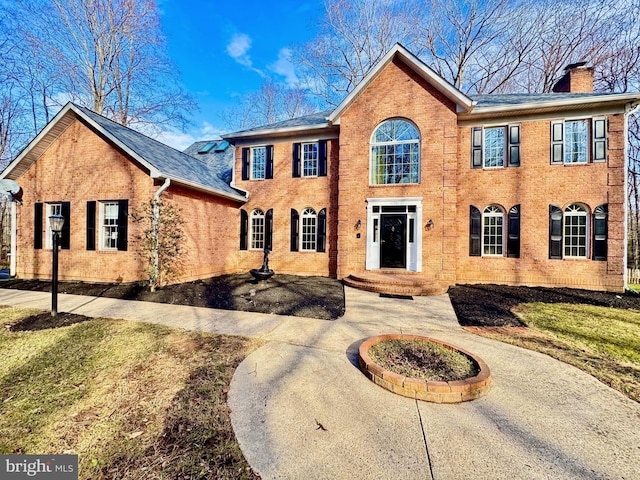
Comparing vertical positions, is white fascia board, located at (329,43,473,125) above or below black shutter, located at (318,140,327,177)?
above

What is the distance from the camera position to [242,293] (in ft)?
26.7

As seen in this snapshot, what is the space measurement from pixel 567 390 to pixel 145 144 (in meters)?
13.4

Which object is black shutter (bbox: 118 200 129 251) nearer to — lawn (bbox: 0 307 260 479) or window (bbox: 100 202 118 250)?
window (bbox: 100 202 118 250)

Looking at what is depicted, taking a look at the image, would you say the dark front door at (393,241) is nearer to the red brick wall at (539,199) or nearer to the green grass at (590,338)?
the red brick wall at (539,199)

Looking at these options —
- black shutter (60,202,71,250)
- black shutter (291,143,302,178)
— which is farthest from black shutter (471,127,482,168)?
black shutter (60,202,71,250)

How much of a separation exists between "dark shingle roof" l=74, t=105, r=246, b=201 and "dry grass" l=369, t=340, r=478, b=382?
8511mm

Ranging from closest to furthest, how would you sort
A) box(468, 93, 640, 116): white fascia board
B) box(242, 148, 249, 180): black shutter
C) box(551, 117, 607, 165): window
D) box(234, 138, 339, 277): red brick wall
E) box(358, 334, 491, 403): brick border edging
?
1. box(358, 334, 491, 403): brick border edging
2. box(468, 93, 640, 116): white fascia board
3. box(551, 117, 607, 165): window
4. box(234, 138, 339, 277): red brick wall
5. box(242, 148, 249, 180): black shutter

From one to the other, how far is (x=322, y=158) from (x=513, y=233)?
7801 millimetres

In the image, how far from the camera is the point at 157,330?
4.98 metres

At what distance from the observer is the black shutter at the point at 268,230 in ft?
39.7

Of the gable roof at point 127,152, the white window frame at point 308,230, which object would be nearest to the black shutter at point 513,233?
the white window frame at point 308,230

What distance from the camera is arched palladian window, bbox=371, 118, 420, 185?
9977 millimetres

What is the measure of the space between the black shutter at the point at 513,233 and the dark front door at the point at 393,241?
12.0 ft

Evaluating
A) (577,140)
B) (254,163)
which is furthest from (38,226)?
(577,140)
